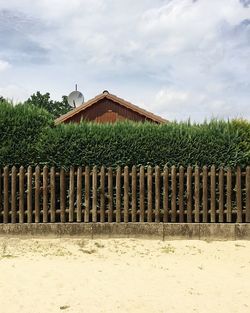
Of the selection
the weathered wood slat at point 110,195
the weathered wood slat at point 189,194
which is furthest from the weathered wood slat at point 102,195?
the weathered wood slat at point 189,194

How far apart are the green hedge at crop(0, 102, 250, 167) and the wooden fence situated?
229 millimetres

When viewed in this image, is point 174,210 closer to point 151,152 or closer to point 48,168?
point 151,152

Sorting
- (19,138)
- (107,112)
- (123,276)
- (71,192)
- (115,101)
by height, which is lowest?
(123,276)

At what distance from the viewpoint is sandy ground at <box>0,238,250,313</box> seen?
5.43m

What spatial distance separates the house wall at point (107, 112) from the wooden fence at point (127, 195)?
14.5m

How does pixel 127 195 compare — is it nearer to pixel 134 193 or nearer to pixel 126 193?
pixel 126 193

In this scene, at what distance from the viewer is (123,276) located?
6785mm

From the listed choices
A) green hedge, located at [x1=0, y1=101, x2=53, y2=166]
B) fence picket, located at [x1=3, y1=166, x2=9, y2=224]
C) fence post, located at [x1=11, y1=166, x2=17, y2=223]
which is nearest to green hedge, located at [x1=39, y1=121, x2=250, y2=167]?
green hedge, located at [x1=0, y1=101, x2=53, y2=166]

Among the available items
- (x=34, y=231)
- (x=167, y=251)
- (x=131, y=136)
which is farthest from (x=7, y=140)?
(x=167, y=251)

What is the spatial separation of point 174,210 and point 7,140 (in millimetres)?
3729

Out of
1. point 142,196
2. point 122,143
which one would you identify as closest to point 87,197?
point 142,196

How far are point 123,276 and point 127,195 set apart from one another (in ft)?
10.8

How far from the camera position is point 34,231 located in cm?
991

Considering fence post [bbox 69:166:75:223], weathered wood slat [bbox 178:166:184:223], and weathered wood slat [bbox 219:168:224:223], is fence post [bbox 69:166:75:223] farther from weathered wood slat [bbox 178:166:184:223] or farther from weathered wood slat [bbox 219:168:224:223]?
weathered wood slat [bbox 219:168:224:223]
